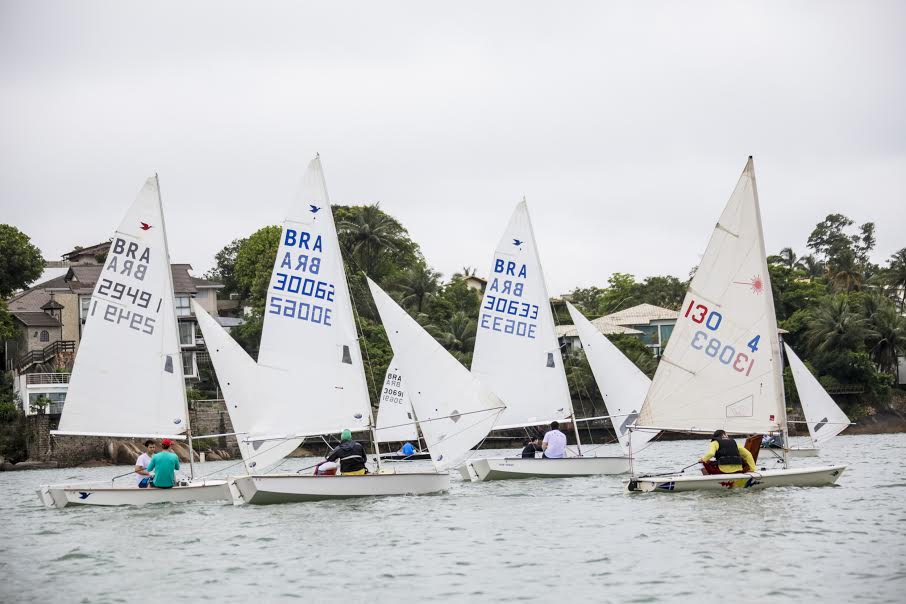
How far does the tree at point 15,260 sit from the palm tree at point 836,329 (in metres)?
51.8

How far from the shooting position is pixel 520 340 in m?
34.5

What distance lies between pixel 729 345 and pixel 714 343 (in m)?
0.32

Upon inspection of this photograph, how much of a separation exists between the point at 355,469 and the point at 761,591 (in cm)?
1273

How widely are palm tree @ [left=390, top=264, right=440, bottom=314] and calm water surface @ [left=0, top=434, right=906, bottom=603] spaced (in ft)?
197

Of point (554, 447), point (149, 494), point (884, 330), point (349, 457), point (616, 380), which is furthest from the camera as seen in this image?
point (884, 330)

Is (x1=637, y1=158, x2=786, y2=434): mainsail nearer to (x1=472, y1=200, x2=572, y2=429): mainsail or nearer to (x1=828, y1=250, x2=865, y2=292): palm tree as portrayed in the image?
(x1=472, y1=200, x2=572, y2=429): mainsail

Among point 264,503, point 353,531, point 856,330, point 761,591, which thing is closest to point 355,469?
point 264,503

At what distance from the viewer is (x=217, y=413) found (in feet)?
219

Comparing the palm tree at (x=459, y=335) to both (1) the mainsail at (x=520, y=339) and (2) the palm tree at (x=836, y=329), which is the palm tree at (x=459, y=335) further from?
(1) the mainsail at (x=520, y=339)

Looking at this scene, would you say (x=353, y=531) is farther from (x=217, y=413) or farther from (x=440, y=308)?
(x=440, y=308)

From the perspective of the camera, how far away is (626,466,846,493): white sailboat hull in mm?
23797

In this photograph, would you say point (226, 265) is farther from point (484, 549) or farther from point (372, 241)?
point (484, 549)

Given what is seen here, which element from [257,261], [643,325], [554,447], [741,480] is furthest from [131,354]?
[643,325]

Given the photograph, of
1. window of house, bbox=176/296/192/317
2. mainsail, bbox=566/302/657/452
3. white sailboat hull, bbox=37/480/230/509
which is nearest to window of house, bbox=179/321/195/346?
window of house, bbox=176/296/192/317
